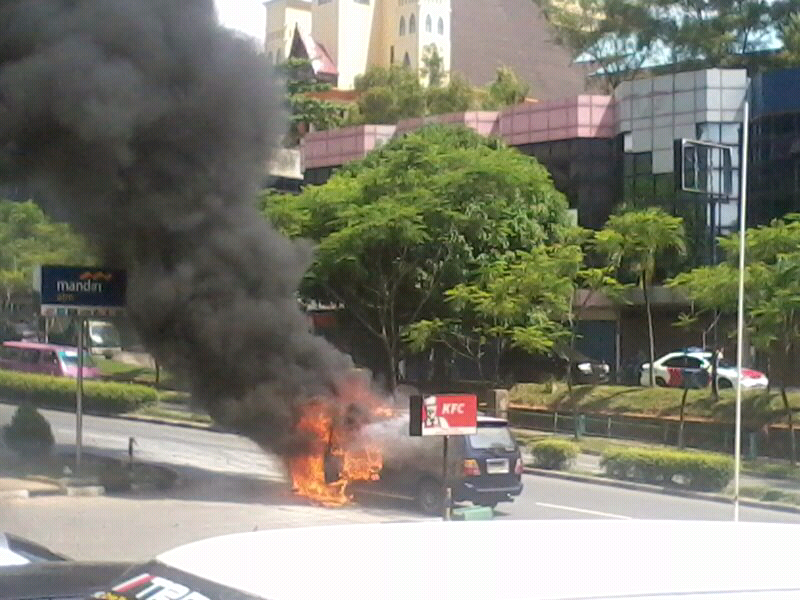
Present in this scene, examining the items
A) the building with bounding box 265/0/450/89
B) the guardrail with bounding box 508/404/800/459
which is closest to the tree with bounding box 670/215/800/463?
the guardrail with bounding box 508/404/800/459

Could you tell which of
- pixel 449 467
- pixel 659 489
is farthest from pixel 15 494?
pixel 659 489

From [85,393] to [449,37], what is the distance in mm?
47560

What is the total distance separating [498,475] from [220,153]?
394 centimetres

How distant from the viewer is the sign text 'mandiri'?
11.1 m

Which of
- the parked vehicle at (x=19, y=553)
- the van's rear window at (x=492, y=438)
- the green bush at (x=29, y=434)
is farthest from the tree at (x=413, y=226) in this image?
the parked vehicle at (x=19, y=553)

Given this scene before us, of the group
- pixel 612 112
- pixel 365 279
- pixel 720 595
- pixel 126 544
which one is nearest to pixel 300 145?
pixel 612 112

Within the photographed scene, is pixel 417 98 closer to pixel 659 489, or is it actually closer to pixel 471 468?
pixel 659 489

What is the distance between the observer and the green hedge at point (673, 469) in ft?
35.7

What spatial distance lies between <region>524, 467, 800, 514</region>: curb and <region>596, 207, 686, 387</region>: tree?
10.8 metres

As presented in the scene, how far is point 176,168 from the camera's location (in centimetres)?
1072

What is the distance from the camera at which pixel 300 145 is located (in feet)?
93.4

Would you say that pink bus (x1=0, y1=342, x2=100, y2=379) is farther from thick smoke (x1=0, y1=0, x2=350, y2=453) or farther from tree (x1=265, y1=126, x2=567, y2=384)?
tree (x1=265, y1=126, x2=567, y2=384)

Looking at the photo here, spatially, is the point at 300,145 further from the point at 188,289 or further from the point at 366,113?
the point at 188,289

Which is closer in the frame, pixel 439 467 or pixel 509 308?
pixel 439 467
